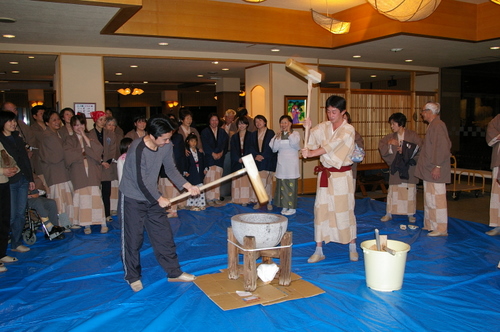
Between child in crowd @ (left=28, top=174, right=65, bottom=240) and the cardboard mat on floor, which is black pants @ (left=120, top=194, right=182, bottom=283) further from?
child in crowd @ (left=28, top=174, right=65, bottom=240)

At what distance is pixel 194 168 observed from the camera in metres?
6.57

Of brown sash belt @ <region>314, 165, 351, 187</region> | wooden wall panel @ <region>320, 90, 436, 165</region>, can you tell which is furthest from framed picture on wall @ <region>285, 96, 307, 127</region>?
brown sash belt @ <region>314, 165, 351, 187</region>

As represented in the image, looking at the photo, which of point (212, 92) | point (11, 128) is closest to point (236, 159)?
point (11, 128)

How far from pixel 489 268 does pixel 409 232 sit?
52.1 inches

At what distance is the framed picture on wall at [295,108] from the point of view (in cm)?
842

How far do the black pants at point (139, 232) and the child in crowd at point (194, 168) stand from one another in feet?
9.87

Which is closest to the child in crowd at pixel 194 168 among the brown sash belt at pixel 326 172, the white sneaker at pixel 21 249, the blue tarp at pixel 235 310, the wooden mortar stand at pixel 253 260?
the blue tarp at pixel 235 310

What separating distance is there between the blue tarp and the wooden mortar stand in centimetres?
27

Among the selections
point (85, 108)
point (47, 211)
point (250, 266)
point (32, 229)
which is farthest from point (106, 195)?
point (250, 266)

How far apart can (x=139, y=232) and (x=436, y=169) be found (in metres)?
3.49

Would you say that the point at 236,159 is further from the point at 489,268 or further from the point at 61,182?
the point at 489,268

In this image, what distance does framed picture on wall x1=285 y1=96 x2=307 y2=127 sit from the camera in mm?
8422

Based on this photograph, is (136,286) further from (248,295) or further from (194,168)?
(194,168)

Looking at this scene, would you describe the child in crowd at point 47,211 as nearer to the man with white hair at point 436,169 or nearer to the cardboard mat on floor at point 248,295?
the cardboard mat on floor at point 248,295
